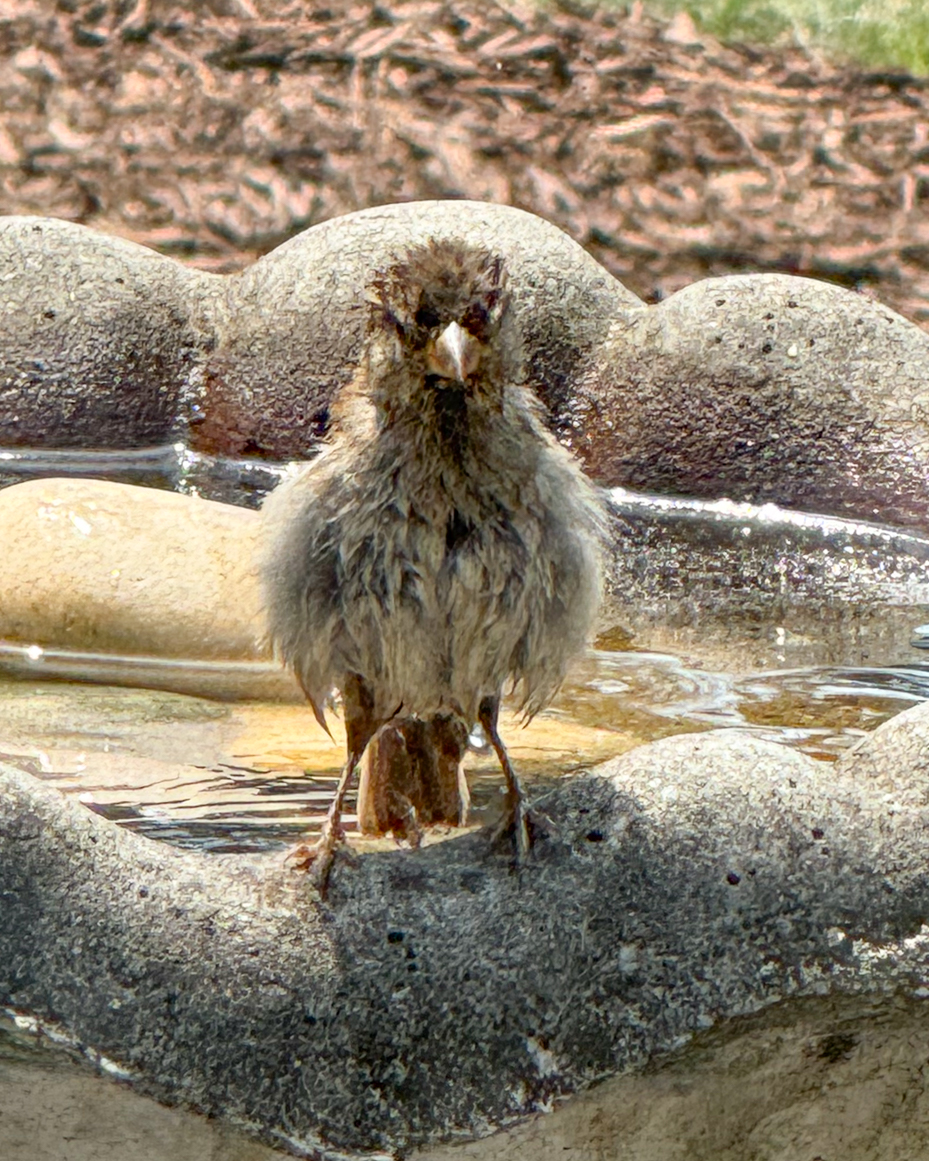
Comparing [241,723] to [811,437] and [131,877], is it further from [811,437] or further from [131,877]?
[811,437]

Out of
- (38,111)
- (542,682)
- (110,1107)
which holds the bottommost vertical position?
(110,1107)

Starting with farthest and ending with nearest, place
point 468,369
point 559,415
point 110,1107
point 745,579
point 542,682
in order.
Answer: point 559,415 < point 745,579 < point 542,682 < point 468,369 < point 110,1107

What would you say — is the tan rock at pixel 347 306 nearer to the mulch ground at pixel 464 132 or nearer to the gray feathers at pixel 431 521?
the gray feathers at pixel 431 521

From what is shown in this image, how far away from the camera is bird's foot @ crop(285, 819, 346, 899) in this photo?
3174 mm

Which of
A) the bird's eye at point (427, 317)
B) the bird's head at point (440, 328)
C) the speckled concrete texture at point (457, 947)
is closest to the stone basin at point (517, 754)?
the speckled concrete texture at point (457, 947)

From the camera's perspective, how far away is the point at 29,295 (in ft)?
20.7

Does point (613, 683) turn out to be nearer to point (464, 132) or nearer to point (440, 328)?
point (440, 328)

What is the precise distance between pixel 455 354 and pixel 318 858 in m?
0.86

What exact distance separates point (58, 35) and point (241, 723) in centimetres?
627

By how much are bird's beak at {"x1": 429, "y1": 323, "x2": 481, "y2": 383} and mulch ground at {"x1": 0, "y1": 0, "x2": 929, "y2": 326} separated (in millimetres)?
6047

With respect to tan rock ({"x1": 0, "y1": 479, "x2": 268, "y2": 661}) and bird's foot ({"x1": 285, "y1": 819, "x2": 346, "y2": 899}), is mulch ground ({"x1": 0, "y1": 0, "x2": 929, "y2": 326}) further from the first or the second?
bird's foot ({"x1": 285, "y1": 819, "x2": 346, "y2": 899})

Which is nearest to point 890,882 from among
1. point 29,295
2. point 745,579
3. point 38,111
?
point 745,579

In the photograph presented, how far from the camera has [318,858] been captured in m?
3.22

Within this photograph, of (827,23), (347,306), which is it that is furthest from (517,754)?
(827,23)
